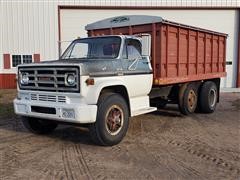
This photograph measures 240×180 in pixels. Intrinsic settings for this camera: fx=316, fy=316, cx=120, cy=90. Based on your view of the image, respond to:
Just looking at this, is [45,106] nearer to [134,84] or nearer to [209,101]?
[134,84]

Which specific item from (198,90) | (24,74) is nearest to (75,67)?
(24,74)

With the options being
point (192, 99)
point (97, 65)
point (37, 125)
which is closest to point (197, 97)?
point (192, 99)

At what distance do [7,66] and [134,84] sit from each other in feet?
42.2

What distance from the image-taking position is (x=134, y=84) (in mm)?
7043

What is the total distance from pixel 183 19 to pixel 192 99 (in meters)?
9.84

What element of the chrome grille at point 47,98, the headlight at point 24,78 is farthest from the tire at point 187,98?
the headlight at point 24,78

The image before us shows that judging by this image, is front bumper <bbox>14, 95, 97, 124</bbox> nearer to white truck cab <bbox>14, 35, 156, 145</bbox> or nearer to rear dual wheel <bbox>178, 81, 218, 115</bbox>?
white truck cab <bbox>14, 35, 156, 145</bbox>

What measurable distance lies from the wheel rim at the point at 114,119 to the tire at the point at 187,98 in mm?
3230

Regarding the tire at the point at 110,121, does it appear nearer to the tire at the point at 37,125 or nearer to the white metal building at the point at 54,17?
the tire at the point at 37,125

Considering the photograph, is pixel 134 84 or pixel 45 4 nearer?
pixel 134 84

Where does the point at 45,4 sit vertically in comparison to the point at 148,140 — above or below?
above

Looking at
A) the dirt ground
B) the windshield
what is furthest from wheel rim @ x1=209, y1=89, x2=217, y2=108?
the windshield

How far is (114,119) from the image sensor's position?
6.42 meters

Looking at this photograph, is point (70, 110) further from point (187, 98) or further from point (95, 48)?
point (187, 98)
